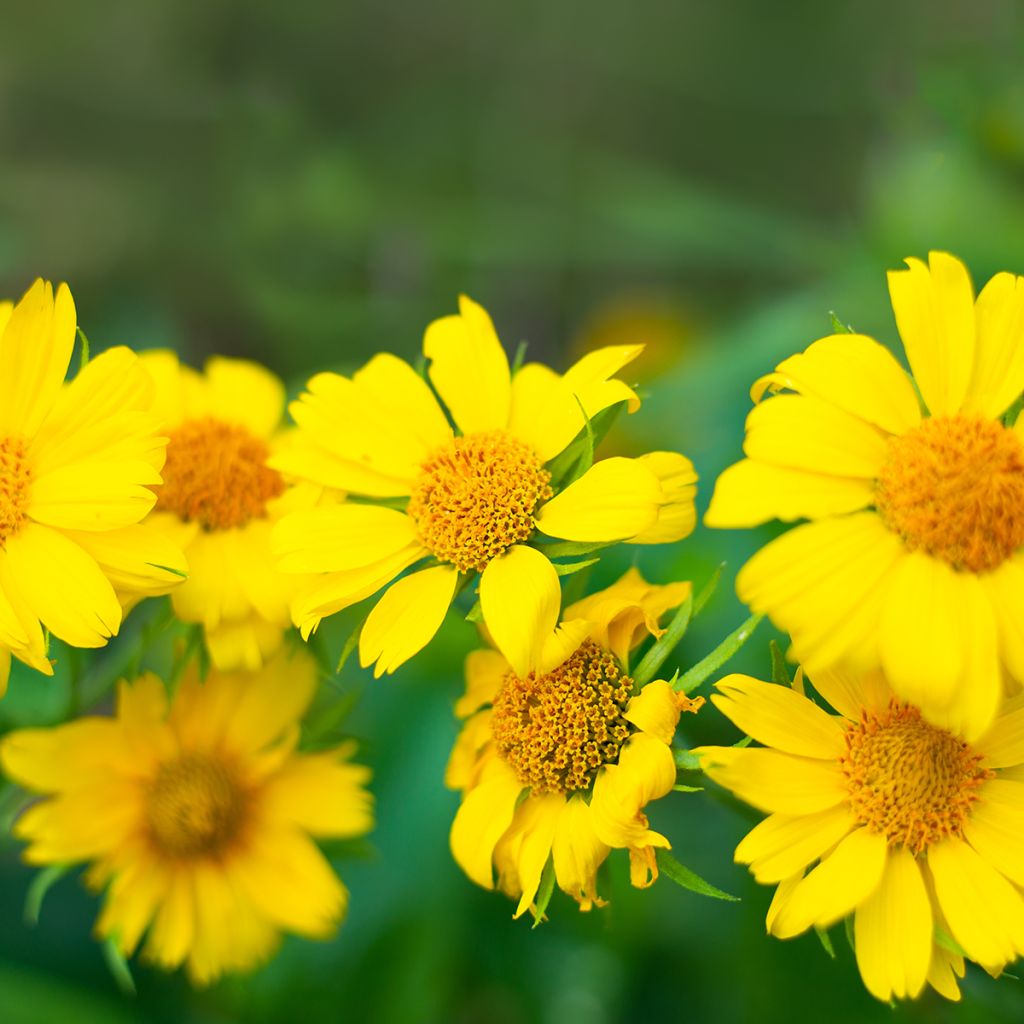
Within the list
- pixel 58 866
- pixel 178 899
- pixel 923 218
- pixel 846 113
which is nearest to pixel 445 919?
pixel 178 899

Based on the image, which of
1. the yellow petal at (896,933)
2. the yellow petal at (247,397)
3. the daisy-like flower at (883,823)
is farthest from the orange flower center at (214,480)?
the yellow petal at (896,933)

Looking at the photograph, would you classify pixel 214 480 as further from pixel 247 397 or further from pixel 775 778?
pixel 775 778

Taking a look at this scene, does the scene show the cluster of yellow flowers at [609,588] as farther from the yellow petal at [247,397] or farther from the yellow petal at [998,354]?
the yellow petal at [247,397]

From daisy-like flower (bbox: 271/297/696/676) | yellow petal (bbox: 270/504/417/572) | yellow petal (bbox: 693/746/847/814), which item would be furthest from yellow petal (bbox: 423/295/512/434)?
yellow petal (bbox: 693/746/847/814)

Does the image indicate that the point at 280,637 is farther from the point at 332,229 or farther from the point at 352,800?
the point at 332,229

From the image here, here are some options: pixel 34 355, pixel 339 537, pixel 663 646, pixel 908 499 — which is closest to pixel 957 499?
pixel 908 499
